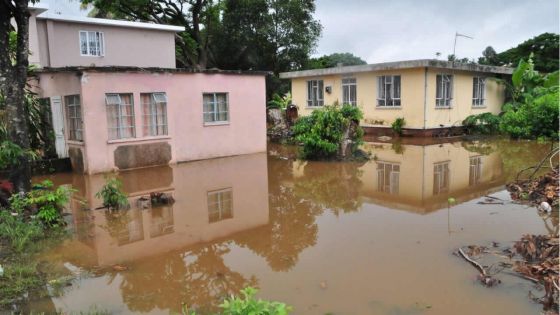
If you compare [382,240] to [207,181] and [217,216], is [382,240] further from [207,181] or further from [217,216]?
[207,181]

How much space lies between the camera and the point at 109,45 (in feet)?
60.1

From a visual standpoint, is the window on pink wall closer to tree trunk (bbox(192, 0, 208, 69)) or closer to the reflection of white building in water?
the reflection of white building in water

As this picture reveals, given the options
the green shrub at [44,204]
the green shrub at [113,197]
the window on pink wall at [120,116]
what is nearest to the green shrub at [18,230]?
the green shrub at [44,204]

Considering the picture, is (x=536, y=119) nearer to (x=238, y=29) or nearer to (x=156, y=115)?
(x=156, y=115)

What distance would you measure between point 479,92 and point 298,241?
19396mm

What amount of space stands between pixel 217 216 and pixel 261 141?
7.80 metres

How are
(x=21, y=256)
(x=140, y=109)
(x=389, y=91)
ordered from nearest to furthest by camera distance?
(x=21, y=256) → (x=140, y=109) → (x=389, y=91)

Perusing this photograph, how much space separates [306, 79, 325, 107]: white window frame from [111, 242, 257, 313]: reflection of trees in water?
18.5m

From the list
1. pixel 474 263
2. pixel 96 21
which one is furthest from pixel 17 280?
pixel 96 21

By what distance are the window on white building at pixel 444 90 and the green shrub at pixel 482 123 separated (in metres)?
1.30

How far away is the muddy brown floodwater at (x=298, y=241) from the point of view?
14.8ft

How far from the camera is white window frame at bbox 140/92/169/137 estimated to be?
12523 mm

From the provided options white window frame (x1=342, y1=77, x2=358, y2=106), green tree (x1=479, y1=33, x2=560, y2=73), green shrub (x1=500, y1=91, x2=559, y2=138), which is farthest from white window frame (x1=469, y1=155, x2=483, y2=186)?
green tree (x1=479, y1=33, x2=560, y2=73)

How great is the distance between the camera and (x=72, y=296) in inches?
181
